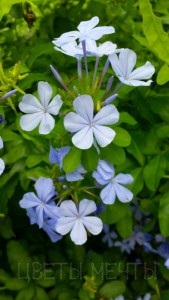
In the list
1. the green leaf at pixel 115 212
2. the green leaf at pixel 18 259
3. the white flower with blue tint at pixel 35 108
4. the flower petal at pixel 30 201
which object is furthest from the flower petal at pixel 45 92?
the green leaf at pixel 18 259

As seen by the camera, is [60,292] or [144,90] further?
[60,292]

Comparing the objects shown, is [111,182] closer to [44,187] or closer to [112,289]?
[44,187]

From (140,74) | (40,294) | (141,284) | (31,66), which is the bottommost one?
(141,284)

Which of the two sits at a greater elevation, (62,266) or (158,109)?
(158,109)

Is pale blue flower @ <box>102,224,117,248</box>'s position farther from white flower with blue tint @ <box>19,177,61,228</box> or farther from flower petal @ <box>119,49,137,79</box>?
flower petal @ <box>119,49,137,79</box>

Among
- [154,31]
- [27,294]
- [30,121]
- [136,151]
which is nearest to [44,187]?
[30,121]

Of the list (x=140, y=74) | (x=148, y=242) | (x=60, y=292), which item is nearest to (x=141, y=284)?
(x=148, y=242)

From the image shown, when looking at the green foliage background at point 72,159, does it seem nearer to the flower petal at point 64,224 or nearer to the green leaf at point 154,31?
the green leaf at point 154,31

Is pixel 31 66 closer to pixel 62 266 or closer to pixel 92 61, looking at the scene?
pixel 92 61
